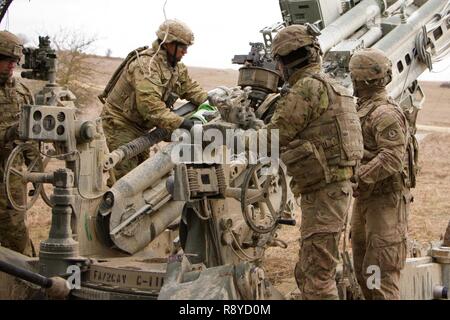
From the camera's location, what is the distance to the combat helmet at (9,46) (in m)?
7.66

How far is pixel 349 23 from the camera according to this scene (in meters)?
9.86

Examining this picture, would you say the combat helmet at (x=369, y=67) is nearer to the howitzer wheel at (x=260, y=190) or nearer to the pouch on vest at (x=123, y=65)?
the howitzer wheel at (x=260, y=190)

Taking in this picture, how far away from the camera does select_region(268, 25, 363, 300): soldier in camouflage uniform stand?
241 inches

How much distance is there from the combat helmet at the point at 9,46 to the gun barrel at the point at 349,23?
3084mm

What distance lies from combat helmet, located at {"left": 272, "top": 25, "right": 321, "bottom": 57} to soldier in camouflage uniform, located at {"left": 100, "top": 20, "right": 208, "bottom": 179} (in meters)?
1.72

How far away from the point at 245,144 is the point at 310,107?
488mm

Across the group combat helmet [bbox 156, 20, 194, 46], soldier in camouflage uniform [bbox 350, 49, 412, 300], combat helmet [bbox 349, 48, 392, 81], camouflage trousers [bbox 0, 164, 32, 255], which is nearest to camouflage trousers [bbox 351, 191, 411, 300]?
soldier in camouflage uniform [bbox 350, 49, 412, 300]

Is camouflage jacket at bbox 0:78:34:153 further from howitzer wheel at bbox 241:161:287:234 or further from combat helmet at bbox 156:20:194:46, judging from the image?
howitzer wheel at bbox 241:161:287:234

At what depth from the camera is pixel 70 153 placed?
679 cm

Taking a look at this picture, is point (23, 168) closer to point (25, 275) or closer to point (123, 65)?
point (123, 65)

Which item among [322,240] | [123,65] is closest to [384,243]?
[322,240]

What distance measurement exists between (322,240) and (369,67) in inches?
59.3

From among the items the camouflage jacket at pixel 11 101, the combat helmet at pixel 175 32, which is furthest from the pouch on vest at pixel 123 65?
the camouflage jacket at pixel 11 101
